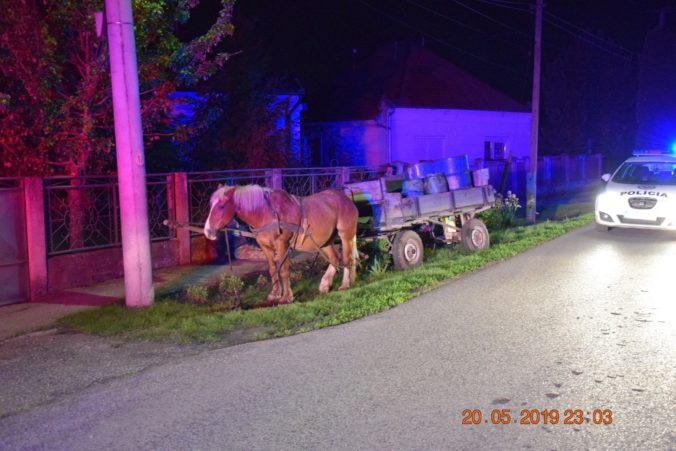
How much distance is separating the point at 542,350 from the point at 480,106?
93.5 feet

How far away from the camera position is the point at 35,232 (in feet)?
32.7

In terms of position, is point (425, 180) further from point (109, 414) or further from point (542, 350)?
point (109, 414)

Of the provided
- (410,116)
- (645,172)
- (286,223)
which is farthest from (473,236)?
(410,116)

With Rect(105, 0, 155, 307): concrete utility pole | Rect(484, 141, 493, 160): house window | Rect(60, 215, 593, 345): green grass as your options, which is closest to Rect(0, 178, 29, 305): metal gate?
Rect(60, 215, 593, 345): green grass

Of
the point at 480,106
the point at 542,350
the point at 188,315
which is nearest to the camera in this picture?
the point at 542,350

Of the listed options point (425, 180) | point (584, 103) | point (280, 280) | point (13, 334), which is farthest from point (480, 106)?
point (13, 334)

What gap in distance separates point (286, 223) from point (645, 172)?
35.1ft

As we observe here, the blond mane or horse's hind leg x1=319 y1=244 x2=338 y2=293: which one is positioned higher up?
the blond mane

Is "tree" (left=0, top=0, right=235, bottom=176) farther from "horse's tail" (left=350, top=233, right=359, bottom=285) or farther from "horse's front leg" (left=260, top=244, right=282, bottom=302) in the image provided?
"horse's tail" (left=350, top=233, right=359, bottom=285)

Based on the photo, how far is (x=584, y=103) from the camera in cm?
4206

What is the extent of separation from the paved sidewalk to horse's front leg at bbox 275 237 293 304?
2040 mm

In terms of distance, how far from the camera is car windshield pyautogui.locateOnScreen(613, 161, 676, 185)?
15938mm

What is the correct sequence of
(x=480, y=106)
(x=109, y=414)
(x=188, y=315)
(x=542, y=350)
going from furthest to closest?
(x=480, y=106) → (x=188, y=315) → (x=542, y=350) → (x=109, y=414)

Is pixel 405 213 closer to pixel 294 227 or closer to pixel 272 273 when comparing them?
pixel 294 227
